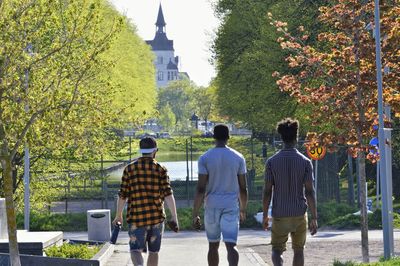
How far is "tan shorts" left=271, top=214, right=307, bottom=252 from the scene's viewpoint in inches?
504

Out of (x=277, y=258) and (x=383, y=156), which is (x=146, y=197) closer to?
(x=277, y=258)

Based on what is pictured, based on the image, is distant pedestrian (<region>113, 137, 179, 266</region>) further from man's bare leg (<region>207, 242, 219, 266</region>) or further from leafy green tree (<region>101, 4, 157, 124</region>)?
leafy green tree (<region>101, 4, 157, 124</region>)

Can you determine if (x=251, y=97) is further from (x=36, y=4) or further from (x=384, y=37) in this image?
(x=36, y=4)

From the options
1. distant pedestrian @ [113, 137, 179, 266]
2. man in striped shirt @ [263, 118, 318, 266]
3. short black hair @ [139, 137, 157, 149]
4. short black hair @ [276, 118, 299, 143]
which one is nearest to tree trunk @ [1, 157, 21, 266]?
distant pedestrian @ [113, 137, 179, 266]

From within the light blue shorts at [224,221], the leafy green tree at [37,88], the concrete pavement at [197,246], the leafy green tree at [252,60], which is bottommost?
the concrete pavement at [197,246]

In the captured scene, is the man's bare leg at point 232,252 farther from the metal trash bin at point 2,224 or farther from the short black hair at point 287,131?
the metal trash bin at point 2,224

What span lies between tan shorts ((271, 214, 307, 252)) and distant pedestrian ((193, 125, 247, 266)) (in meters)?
0.61

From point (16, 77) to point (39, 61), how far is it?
0.84 meters

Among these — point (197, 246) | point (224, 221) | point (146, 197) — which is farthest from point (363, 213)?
point (197, 246)

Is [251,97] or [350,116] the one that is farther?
[251,97]

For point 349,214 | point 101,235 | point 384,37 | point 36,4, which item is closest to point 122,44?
point 349,214

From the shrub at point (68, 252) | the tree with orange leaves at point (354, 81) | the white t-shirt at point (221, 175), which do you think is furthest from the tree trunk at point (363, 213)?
the white t-shirt at point (221, 175)

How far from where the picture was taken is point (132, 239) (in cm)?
1363

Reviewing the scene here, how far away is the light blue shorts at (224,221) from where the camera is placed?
525 inches
